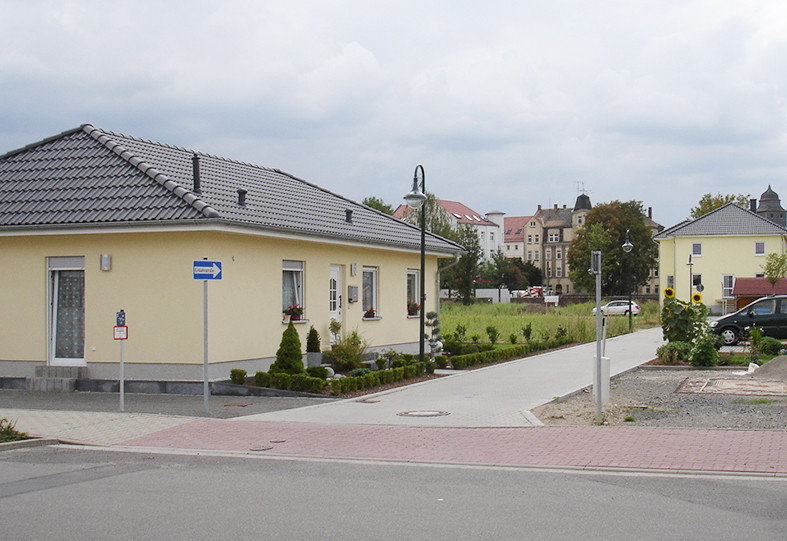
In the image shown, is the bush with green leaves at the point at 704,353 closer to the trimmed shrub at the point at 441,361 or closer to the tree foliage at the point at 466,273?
the trimmed shrub at the point at 441,361

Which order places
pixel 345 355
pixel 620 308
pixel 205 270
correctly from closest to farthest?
1. pixel 205 270
2. pixel 345 355
3. pixel 620 308

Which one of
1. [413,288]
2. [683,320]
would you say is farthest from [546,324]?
[683,320]

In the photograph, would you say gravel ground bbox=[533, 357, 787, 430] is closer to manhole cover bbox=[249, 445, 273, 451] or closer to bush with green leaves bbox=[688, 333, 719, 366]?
bush with green leaves bbox=[688, 333, 719, 366]

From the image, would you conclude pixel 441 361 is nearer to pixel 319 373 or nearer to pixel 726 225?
pixel 319 373

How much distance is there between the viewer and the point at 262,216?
18.5 m

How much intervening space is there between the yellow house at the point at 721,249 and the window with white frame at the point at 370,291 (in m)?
47.8

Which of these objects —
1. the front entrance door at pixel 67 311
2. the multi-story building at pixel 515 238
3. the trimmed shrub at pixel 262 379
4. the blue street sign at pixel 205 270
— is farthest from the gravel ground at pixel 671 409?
the multi-story building at pixel 515 238

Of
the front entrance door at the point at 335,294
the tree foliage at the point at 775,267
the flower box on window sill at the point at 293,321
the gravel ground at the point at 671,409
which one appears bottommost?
the gravel ground at the point at 671,409

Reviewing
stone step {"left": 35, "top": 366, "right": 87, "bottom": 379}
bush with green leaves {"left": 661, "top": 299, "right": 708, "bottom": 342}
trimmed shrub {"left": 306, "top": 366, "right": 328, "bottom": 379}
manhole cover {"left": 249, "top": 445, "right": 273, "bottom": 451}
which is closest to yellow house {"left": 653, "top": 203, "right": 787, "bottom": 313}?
bush with green leaves {"left": 661, "top": 299, "right": 708, "bottom": 342}

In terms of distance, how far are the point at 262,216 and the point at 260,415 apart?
5797mm

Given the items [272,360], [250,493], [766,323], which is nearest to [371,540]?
[250,493]

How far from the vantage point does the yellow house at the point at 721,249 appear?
65.9 metres

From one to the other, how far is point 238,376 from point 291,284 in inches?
152

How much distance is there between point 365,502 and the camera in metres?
7.91
